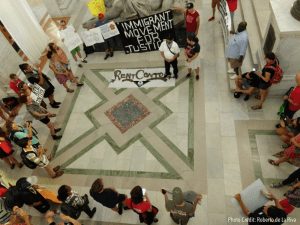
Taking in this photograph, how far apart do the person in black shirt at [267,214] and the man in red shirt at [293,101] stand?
2165 mm

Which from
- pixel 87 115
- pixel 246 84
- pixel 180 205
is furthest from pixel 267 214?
pixel 87 115

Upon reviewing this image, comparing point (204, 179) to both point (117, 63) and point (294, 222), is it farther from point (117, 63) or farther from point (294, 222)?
point (117, 63)

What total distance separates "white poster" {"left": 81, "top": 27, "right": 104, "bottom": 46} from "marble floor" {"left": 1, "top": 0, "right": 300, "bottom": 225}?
4.09 feet

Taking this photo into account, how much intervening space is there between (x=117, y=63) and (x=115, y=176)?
4012 millimetres

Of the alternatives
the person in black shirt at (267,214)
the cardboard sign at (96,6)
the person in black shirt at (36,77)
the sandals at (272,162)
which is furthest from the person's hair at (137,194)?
the cardboard sign at (96,6)

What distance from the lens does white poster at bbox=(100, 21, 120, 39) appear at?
8.28 metres

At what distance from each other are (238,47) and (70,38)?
476 cm

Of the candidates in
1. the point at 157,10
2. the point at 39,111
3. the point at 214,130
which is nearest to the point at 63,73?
the point at 39,111

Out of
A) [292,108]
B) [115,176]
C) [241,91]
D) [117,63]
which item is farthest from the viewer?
[117,63]

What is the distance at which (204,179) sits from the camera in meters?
5.97

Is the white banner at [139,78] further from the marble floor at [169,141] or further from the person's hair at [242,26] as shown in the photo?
the person's hair at [242,26]

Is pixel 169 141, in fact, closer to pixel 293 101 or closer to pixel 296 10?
pixel 293 101

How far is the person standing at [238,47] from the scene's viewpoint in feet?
20.6

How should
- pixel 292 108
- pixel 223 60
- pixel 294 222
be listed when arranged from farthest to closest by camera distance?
pixel 223 60 → pixel 292 108 → pixel 294 222
